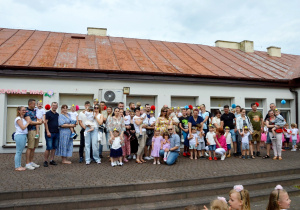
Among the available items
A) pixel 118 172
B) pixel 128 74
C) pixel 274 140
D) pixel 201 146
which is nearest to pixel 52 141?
pixel 118 172

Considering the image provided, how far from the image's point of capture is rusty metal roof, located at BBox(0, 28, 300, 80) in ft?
37.6

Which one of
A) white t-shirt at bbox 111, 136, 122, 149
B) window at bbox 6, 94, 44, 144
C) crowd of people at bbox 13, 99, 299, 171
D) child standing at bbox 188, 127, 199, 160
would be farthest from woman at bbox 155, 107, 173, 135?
window at bbox 6, 94, 44, 144

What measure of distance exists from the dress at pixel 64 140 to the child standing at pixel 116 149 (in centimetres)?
140

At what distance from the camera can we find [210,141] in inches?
348

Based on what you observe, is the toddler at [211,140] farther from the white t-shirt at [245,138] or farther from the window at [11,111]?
the window at [11,111]

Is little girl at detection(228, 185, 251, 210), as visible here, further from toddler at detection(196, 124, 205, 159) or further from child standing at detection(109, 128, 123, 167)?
toddler at detection(196, 124, 205, 159)

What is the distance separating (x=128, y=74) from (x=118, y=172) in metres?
5.89

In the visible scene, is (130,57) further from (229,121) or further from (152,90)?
(229,121)

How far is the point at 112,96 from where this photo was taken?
11359 millimetres

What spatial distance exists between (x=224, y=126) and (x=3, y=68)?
9406 millimetres

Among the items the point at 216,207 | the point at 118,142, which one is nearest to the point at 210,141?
the point at 118,142

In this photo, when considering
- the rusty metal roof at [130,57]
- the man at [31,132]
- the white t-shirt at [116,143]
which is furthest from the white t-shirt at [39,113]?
the rusty metal roof at [130,57]

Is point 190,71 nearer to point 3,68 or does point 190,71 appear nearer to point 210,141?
point 210,141

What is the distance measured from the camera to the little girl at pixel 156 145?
8.02 m
